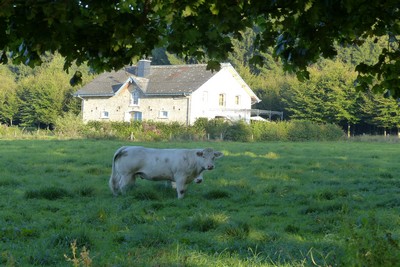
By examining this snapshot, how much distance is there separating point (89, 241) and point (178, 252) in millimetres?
1246

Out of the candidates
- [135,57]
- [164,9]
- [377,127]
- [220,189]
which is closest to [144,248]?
[135,57]

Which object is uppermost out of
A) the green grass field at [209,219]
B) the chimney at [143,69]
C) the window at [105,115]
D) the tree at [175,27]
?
the chimney at [143,69]

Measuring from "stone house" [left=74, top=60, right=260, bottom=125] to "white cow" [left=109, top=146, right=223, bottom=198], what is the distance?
38.7 meters

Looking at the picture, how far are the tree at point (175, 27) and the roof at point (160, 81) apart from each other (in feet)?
147

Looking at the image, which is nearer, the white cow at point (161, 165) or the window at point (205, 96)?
the white cow at point (161, 165)

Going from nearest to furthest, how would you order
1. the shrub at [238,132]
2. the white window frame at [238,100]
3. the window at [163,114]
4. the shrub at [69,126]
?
the shrub at [69,126] < the shrub at [238,132] < the window at [163,114] < the white window frame at [238,100]

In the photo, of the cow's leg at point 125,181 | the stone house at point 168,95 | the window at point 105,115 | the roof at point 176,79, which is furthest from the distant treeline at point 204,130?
the cow's leg at point 125,181

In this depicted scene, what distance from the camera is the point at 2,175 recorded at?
48.0ft

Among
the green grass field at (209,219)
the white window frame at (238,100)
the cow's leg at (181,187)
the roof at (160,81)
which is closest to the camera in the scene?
the green grass field at (209,219)

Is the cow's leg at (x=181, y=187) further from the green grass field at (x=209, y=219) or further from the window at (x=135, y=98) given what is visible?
the window at (x=135, y=98)

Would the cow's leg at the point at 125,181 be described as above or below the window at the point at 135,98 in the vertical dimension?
below

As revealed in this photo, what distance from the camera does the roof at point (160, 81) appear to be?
5294 cm

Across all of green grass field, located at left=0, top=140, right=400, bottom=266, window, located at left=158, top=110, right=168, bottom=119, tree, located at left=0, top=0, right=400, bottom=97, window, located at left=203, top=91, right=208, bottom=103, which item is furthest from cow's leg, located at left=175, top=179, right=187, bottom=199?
window, located at left=203, top=91, right=208, bottom=103

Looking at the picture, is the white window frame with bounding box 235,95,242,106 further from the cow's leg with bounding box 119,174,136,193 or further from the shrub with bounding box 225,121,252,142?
the cow's leg with bounding box 119,174,136,193
